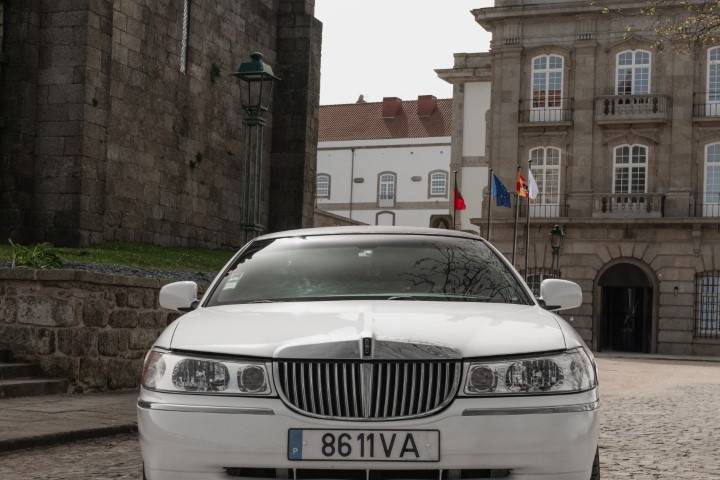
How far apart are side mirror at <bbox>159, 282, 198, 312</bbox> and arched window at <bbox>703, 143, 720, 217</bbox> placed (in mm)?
36627

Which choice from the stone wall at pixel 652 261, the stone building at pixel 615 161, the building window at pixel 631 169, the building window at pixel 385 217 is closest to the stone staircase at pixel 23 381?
the stone wall at pixel 652 261

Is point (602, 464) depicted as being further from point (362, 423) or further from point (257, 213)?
point (257, 213)

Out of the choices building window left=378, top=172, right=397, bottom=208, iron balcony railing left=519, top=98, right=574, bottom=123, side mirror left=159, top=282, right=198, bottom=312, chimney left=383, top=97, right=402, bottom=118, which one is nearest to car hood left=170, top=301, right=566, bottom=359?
side mirror left=159, top=282, right=198, bottom=312

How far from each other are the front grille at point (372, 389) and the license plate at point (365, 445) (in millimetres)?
76

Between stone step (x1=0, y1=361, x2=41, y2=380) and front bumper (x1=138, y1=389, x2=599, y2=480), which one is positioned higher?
front bumper (x1=138, y1=389, x2=599, y2=480)

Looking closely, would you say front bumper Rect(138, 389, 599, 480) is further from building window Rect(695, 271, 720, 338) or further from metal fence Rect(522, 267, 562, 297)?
metal fence Rect(522, 267, 562, 297)

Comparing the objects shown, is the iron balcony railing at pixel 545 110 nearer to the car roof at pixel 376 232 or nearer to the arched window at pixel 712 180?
the arched window at pixel 712 180

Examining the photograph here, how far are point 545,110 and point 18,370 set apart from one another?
33695 mm

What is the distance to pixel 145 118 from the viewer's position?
23.1 metres

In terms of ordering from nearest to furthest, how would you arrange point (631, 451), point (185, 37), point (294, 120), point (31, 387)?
point (631, 451), point (31, 387), point (185, 37), point (294, 120)

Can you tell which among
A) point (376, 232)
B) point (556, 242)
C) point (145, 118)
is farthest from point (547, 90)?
point (376, 232)

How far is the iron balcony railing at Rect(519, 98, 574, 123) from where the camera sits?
43.0 m

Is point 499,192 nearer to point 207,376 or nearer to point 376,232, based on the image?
point 376,232

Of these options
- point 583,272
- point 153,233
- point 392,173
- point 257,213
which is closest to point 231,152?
point 153,233
